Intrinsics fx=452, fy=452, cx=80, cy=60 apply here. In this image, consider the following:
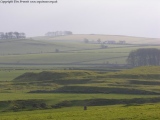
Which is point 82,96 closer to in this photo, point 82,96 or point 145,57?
point 82,96

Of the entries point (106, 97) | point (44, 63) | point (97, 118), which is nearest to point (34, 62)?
point (44, 63)

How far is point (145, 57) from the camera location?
16875 centimetres

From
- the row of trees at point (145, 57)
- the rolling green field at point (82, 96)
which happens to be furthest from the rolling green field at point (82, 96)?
the row of trees at point (145, 57)

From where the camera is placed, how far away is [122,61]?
184 metres

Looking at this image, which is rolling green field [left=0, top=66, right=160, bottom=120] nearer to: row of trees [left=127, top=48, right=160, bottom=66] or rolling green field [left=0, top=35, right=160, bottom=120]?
rolling green field [left=0, top=35, right=160, bottom=120]

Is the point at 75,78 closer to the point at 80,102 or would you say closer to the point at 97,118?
the point at 80,102

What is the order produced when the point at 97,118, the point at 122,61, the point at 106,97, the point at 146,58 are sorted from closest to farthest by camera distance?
the point at 97,118, the point at 106,97, the point at 146,58, the point at 122,61

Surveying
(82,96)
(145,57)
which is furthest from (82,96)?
(145,57)

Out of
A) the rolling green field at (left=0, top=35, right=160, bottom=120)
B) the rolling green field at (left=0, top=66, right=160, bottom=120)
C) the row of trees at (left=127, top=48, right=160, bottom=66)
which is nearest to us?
the rolling green field at (left=0, top=35, right=160, bottom=120)

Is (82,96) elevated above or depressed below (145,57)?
below

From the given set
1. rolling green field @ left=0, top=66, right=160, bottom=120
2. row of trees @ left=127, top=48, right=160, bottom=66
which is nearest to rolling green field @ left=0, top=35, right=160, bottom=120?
rolling green field @ left=0, top=66, right=160, bottom=120

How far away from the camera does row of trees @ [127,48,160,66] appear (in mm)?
166875

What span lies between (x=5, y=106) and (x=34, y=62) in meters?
132

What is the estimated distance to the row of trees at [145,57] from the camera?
167m
